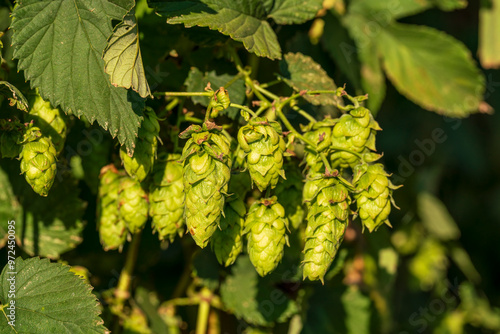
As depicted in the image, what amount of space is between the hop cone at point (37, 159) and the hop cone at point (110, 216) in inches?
6.7

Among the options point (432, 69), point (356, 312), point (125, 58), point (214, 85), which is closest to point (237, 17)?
point (214, 85)

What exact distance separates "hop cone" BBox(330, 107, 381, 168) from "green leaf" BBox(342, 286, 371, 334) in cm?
100

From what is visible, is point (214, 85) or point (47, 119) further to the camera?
point (214, 85)

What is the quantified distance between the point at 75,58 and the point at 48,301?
1.53ft

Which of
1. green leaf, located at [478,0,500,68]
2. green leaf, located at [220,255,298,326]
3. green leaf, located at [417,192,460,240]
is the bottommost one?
green leaf, located at [417,192,460,240]

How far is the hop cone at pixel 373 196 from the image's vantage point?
1.03 meters

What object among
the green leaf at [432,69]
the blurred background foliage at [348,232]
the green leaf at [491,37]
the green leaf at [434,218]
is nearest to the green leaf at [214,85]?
the blurred background foliage at [348,232]

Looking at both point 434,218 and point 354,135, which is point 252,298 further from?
point 434,218

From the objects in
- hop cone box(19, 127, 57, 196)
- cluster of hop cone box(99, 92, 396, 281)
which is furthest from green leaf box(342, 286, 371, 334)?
hop cone box(19, 127, 57, 196)

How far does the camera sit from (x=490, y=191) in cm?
395

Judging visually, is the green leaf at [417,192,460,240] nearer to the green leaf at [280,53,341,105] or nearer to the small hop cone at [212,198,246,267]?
the green leaf at [280,53,341,105]

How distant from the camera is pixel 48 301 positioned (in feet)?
3.54

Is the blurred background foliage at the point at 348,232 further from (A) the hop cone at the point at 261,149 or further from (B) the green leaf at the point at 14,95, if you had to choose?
(A) the hop cone at the point at 261,149

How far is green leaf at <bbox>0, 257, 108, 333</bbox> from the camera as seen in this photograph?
1.05 m
